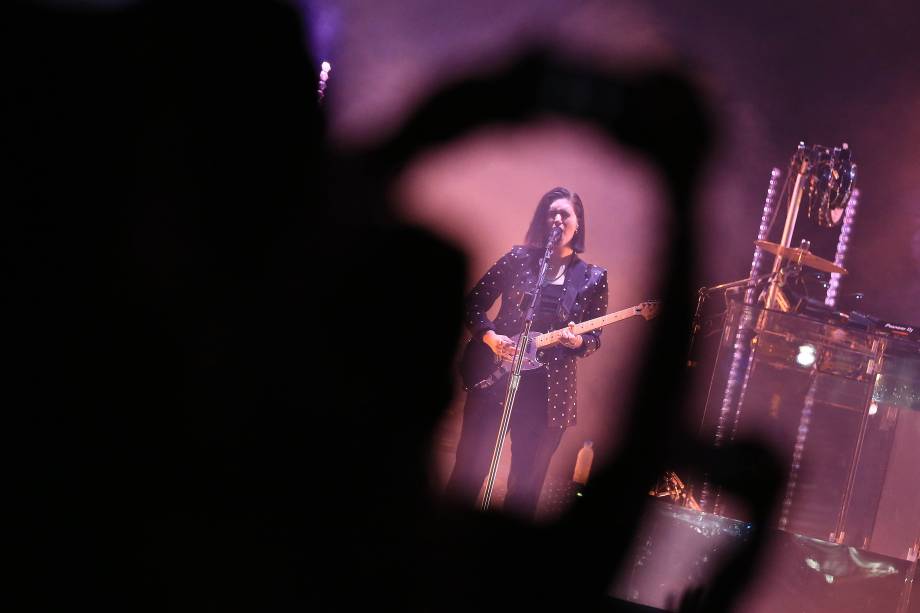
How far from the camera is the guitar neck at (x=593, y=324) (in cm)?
365

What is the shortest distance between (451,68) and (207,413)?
2.30m

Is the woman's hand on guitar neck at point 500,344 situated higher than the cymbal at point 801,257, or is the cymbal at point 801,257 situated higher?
the cymbal at point 801,257

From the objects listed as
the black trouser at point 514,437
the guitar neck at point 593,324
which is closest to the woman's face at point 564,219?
the guitar neck at point 593,324

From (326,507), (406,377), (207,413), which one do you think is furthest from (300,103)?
(406,377)

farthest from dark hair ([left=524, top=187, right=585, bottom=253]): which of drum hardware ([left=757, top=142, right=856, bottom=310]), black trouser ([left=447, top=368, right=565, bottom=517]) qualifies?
drum hardware ([left=757, top=142, right=856, bottom=310])

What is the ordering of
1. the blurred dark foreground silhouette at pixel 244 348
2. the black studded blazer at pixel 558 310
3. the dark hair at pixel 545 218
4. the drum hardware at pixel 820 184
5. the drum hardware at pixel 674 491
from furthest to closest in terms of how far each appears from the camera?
1. the drum hardware at pixel 820 184
2. the dark hair at pixel 545 218
3. the black studded blazer at pixel 558 310
4. the drum hardware at pixel 674 491
5. the blurred dark foreground silhouette at pixel 244 348

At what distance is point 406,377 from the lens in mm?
3688

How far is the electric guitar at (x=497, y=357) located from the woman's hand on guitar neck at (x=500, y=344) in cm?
2

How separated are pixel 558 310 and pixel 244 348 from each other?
5.01 ft

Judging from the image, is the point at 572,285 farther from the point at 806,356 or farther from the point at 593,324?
the point at 806,356

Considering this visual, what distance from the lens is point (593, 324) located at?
3732 mm

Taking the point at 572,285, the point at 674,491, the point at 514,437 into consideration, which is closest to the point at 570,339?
the point at 572,285

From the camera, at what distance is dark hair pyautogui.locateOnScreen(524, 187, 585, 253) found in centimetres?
381

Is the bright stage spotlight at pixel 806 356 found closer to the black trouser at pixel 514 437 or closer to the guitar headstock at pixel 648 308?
the guitar headstock at pixel 648 308
